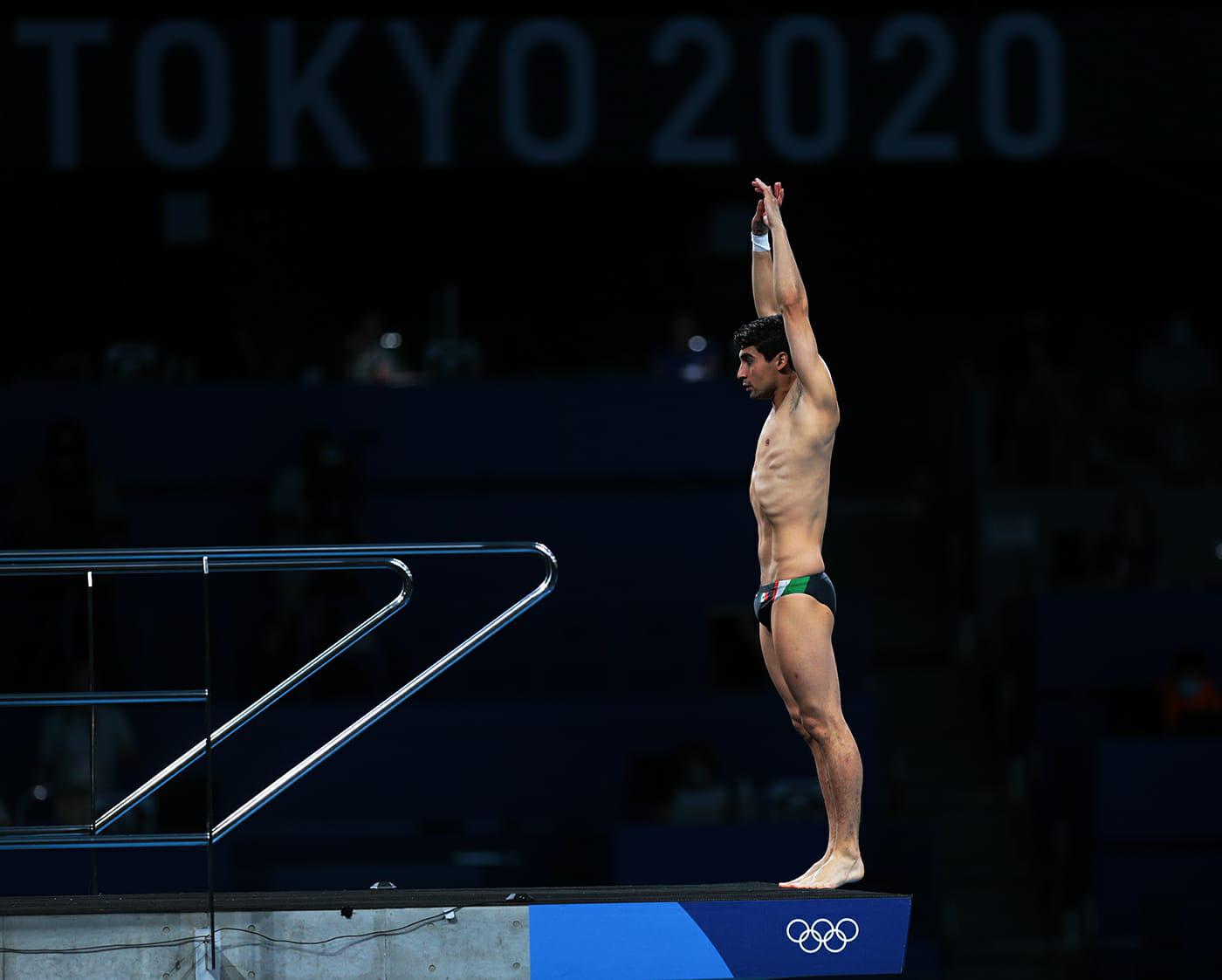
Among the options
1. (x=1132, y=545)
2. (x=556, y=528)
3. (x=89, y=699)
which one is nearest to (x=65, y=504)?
(x=556, y=528)

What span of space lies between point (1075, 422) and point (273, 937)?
10.6 m

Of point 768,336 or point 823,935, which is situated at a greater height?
point 768,336

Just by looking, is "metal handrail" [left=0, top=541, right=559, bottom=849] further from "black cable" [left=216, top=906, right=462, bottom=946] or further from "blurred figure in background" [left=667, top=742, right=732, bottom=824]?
"blurred figure in background" [left=667, top=742, right=732, bottom=824]

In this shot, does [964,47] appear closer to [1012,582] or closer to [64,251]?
[1012,582]

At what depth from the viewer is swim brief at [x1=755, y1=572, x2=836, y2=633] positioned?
18.9 ft

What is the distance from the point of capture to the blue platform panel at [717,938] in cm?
532

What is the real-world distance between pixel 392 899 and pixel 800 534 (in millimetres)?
1566

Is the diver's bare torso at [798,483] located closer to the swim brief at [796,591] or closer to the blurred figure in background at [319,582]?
the swim brief at [796,591]

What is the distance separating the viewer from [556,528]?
11875mm

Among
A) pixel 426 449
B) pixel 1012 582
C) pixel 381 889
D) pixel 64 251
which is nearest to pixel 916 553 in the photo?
pixel 1012 582

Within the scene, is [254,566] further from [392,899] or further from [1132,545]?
[1132,545]

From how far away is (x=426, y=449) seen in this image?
11883mm

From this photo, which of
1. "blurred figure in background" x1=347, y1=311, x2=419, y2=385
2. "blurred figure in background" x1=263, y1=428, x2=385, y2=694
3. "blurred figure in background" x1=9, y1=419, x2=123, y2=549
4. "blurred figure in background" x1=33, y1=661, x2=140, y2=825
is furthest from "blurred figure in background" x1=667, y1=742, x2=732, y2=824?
"blurred figure in background" x1=9, y1=419, x2=123, y2=549

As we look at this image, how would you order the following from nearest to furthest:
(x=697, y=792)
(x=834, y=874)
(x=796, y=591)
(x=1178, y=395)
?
(x=834, y=874) < (x=796, y=591) < (x=697, y=792) < (x=1178, y=395)
